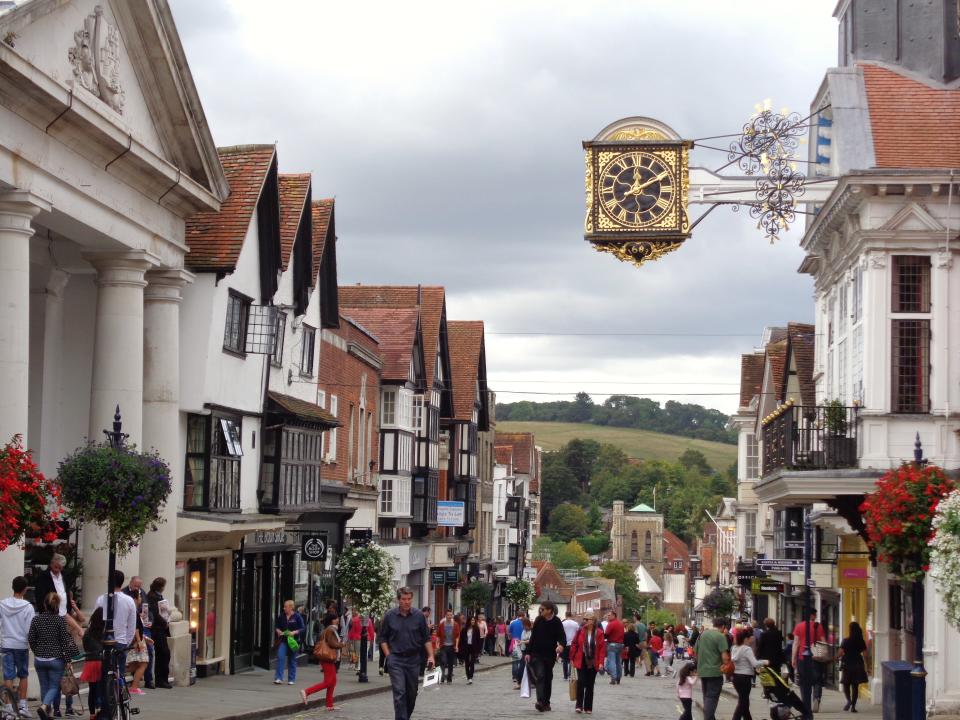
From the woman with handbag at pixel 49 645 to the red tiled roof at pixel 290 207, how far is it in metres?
17.8

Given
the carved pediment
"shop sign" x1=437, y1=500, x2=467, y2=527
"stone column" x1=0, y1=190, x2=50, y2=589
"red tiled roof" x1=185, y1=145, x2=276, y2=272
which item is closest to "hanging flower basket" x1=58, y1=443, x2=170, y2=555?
"stone column" x1=0, y1=190, x2=50, y2=589

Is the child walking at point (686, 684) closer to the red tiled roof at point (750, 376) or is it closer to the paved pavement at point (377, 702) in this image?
the paved pavement at point (377, 702)

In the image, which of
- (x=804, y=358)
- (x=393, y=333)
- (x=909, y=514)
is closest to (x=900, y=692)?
(x=909, y=514)

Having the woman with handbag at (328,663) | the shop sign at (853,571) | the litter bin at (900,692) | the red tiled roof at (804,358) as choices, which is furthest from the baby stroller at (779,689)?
the red tiled roof at (804,358)

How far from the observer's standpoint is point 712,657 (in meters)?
21.1

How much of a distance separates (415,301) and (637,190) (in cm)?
3746

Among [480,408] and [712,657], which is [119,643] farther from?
[480,408]

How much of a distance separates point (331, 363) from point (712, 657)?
78.0 ft

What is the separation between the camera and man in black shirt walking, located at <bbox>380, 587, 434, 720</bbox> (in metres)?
18.7

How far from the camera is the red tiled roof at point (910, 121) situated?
26.7m

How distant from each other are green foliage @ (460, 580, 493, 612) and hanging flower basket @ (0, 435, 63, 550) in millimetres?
49096

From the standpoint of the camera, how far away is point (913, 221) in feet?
85.0

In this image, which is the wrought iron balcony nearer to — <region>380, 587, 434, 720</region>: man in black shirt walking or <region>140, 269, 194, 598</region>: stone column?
<region>380, 587, 434, 720</region>: man in black shirt walking

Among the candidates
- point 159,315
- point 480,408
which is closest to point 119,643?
point 159,315
